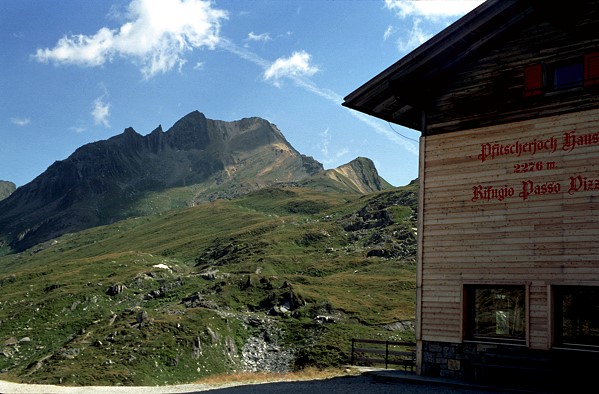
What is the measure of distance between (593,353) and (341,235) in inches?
4288

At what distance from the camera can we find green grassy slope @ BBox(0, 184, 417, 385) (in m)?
46.5

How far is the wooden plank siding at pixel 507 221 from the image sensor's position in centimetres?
1692

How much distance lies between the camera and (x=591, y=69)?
1714 cm

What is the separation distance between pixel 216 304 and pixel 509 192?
2049 inches

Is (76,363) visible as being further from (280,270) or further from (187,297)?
(280,270)

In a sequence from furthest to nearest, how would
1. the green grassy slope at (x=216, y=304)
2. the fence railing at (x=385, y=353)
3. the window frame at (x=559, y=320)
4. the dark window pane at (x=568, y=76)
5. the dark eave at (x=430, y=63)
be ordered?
the green grassy slope at (x=216, y=304), the fence railing at (x=385, y=353), the dark eave at (x=430, y=63), the dark window pane at (x=568, y=76), the window frame at (x=559, y=320)

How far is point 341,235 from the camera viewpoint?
410 ft

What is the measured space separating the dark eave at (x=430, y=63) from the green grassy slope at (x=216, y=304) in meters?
28.6

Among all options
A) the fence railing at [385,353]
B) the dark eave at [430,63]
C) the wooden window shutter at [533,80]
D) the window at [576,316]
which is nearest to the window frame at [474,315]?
the window at [576,316]

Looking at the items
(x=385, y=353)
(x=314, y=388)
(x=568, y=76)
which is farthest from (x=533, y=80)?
(x=385, y=353)

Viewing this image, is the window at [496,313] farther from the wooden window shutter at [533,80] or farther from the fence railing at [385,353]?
the wooden window shutter at [533,80]

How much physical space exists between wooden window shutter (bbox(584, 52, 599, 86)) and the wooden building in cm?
3

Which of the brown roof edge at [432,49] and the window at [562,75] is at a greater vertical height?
the brown roof edge at [432,49]

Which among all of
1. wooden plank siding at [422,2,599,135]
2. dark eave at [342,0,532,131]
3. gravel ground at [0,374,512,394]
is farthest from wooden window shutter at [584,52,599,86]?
gravel ground at [0,374,512,394]
